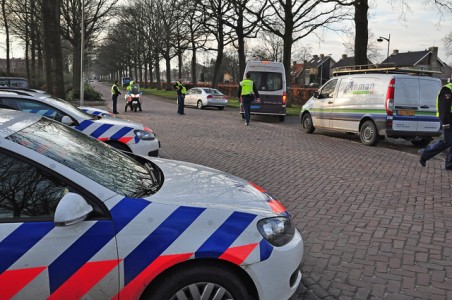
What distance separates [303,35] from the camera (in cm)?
2352

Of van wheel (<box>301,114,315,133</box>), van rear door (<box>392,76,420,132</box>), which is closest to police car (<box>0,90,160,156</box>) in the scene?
van rear door (<box>392,76,420,132</box>)

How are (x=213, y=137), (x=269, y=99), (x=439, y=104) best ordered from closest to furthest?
1. (x=439, y=104)
2. (x=213, y=137)
3. (x=269, y=99)

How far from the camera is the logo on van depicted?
35.8ft

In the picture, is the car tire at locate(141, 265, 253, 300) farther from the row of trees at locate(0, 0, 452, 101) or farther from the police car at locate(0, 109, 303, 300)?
the row of trees at locate(0, 0, 452, 101)

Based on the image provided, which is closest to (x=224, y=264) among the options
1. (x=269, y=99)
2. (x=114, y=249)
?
(x=114, y=249)

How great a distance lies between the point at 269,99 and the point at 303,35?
7.89 m

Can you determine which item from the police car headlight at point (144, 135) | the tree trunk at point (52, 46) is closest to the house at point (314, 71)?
the tree trunk at point (52, 46)

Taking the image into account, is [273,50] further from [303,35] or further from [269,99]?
[269,99]

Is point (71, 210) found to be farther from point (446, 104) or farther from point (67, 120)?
point (446, 104)

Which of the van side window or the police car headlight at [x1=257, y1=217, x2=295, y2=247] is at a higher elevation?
the van side window

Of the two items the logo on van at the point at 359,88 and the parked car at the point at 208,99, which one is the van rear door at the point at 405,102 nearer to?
the logo on van at the point at 359,88

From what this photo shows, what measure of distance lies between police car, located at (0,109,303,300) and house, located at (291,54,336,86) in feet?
263

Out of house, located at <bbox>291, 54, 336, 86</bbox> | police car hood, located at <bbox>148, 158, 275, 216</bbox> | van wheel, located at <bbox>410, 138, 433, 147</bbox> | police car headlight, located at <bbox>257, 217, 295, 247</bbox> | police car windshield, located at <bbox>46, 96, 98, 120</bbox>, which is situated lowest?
van wheel, located at <bbox>410, 138, 433, 147</bbox>

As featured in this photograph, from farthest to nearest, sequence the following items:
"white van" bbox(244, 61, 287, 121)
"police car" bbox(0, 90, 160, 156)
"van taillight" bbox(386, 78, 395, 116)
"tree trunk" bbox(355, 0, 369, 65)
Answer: "white van" bbox(244, 61, 287, 121), "tree trunk" bbox(355, 0, 369, 65), "van taillight" bbox(386, 78, 395, 116), "police car" bbox(0, 90, 160, 156)
